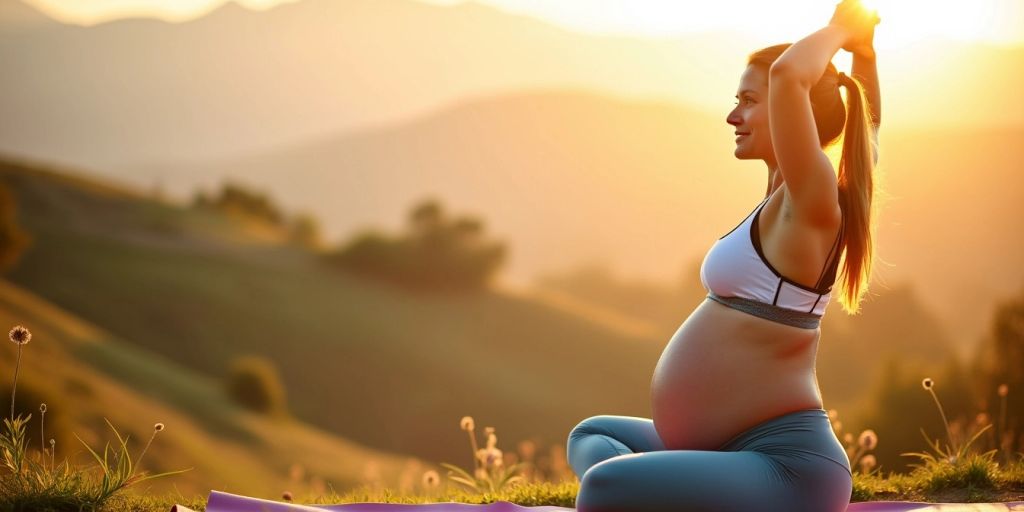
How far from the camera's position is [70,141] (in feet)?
389

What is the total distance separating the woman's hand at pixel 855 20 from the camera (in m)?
2.81

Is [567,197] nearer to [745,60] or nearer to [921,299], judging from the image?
[921,299]

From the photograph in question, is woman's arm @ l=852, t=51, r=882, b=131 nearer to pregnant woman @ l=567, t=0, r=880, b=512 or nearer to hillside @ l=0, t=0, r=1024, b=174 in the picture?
pregnant woman @ l=567, t=0, r=880, b=512

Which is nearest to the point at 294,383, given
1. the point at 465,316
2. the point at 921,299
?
the point at 465,316

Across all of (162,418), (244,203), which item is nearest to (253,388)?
(162,418)

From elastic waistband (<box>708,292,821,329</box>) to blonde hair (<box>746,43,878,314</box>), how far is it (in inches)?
8.3

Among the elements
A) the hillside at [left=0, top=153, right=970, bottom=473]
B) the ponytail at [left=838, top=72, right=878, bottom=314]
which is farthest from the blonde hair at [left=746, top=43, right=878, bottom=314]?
the hillside at [left=0, top=153, right=970, bottom=473]

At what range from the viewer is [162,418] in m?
29.2

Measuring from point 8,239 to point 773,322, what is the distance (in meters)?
42.8

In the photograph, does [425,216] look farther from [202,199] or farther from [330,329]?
Answer: [202,199]

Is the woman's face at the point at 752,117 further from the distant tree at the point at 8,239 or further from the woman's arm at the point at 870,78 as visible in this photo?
the distant tree at the point at 8,239

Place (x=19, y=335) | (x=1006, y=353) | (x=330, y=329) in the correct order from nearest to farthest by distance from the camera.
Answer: (x=19, y=335), (x=1006, y=353), (x=330, y=329)

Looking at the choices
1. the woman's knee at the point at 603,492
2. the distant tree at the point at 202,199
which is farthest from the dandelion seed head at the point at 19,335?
the distant tree at the point at 202,199

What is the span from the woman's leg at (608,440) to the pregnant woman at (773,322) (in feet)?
0.72
